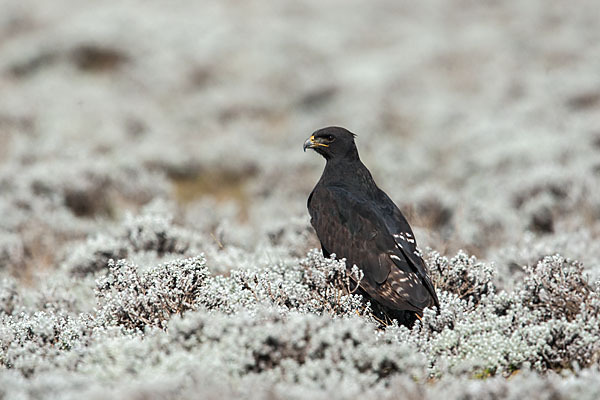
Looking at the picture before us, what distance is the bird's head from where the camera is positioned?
4.68m

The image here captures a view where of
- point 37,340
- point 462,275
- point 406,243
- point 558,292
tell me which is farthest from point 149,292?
point 558,292

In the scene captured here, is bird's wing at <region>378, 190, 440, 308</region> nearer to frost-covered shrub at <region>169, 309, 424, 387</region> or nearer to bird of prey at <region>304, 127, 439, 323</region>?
bird of prey at <region>304, 127, 439, 323</region>

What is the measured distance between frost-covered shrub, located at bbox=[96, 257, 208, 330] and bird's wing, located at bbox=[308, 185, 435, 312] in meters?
0.97

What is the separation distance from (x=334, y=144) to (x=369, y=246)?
1053 mm

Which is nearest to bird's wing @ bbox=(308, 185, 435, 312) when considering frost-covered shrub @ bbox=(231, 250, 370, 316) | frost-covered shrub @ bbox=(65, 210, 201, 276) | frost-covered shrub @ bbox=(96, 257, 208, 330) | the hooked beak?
frost-covered shrub @ bbox=(231, 250, 370, 316)

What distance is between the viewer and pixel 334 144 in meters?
→ 4.71

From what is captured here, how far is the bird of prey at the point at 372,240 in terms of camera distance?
3.85 m

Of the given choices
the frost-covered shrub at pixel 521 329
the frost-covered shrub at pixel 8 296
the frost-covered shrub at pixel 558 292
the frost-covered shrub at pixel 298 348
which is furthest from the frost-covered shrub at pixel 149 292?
the frost-covered shrub at pixel 558 292

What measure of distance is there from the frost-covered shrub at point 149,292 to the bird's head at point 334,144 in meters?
1.43

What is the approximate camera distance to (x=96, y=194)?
8.05 metres

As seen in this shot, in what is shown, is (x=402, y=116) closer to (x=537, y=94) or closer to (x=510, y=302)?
(x=537, y=94)

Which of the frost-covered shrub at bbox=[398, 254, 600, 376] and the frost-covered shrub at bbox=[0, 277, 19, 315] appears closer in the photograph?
the frost-covered shrub at bbox=[398, 254, 600, 376]

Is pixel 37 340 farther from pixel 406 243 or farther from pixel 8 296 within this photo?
pixel 406 243

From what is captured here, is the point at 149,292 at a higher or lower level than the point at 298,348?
higher
